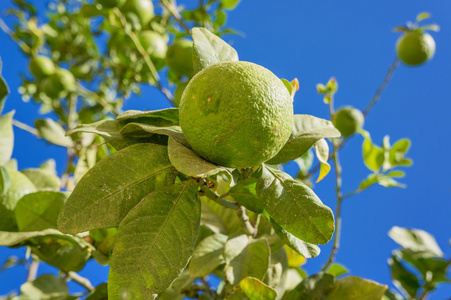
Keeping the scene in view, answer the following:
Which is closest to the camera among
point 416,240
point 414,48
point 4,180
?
point 4,180

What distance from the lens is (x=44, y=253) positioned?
97 centimetres

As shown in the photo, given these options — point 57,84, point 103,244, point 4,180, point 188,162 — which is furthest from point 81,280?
point 57,84

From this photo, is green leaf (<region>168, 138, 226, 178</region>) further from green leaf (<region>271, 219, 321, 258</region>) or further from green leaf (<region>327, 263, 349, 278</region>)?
green leaf (<region>327, 263, 349, 278</region>)

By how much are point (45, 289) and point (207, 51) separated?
2.56ft

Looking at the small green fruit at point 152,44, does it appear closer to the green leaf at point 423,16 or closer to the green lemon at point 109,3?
the green lemon at point 109,3

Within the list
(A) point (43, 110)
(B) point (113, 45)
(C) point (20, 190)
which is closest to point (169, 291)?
(C) point (20, 190)

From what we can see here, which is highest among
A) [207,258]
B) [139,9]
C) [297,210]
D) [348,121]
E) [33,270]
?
[348,121]

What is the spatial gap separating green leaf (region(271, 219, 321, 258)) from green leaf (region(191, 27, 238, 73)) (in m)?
0.32

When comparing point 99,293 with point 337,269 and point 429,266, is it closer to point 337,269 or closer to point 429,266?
point 337,269

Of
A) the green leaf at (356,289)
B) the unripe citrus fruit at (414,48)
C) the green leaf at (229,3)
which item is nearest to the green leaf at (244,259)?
the green leaf at (356,289)

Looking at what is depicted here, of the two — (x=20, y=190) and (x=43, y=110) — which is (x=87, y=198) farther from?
(x=43, y=110)

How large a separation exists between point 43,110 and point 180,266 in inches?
96.7

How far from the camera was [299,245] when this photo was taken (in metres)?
0.63

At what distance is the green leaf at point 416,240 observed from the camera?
1.42 meters
